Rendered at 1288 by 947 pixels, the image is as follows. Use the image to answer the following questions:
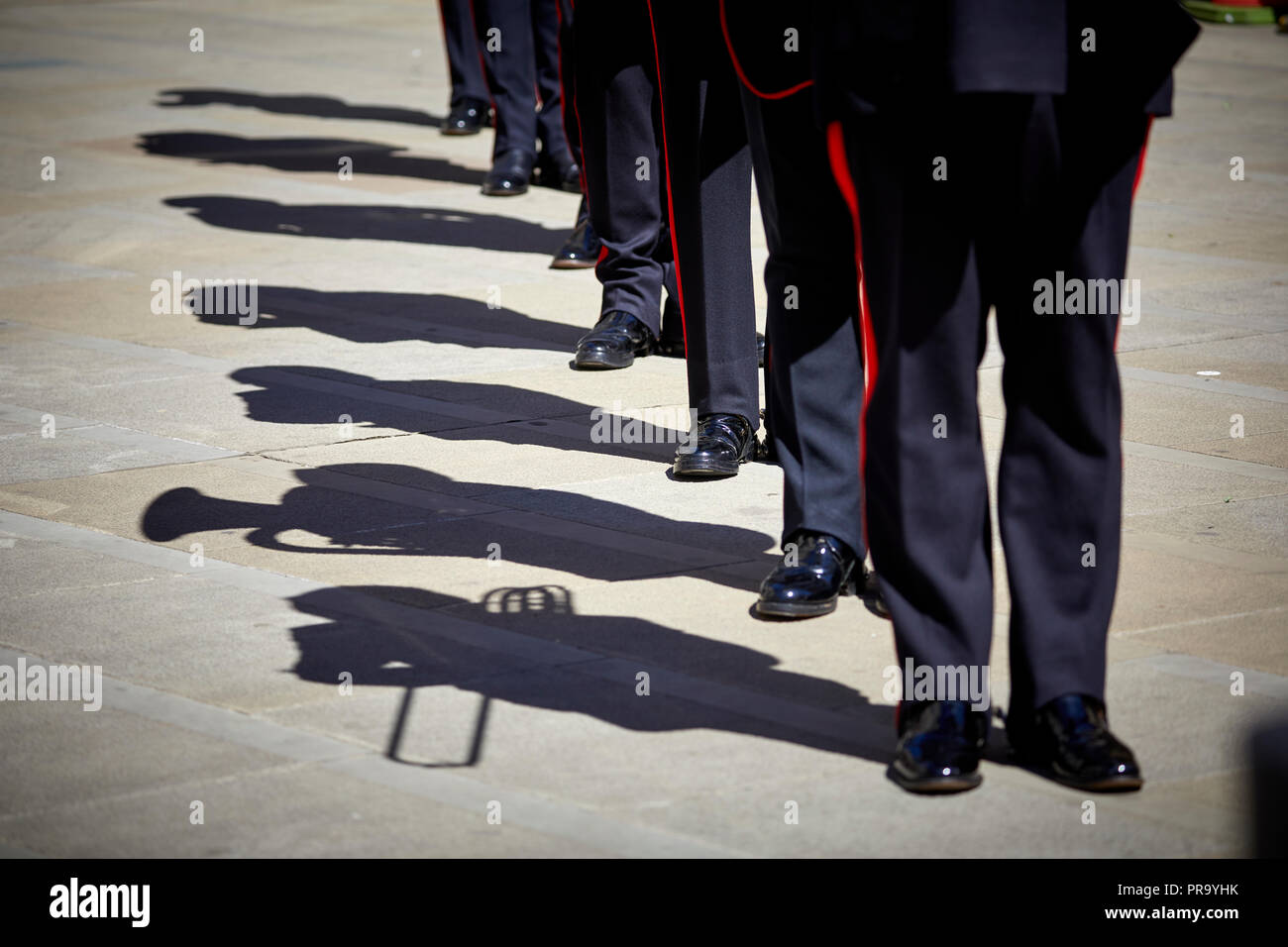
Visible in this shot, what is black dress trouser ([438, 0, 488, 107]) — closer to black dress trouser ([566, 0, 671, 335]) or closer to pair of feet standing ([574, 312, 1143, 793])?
black dress trouser ([566, 0, 671, 335])

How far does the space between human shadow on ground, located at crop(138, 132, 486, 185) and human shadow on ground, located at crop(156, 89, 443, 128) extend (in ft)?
3.39

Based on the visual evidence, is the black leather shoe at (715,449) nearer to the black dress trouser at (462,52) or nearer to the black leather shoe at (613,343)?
the black leather shoe at (613,343)

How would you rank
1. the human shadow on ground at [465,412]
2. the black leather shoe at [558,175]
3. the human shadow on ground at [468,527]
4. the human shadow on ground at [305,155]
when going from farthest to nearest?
1. the human shadow on ground at [305,155]
2. the black leather shoe at [558,175]
3. the human shadow on ground at [465,412]
4. the human shadow on ground at [468,527]

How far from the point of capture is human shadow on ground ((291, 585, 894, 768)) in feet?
12.3

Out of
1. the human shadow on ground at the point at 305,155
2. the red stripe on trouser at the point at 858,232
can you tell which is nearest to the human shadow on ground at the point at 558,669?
the red stripe on trouser at the point at 858,232

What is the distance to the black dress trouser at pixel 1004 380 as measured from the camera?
3.37 metres

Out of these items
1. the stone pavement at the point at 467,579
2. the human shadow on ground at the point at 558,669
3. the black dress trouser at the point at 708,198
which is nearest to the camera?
the stone pavement at the point at 467,579

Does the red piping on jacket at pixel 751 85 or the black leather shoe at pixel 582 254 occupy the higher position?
the red piping on jacket at pixel 751 85

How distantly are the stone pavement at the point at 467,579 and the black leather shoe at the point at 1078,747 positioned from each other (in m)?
0.04

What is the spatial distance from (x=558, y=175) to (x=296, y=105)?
11.8 feet

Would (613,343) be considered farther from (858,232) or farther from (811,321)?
(858,232)

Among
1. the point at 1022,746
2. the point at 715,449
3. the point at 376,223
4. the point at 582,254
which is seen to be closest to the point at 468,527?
the point at 715,449
